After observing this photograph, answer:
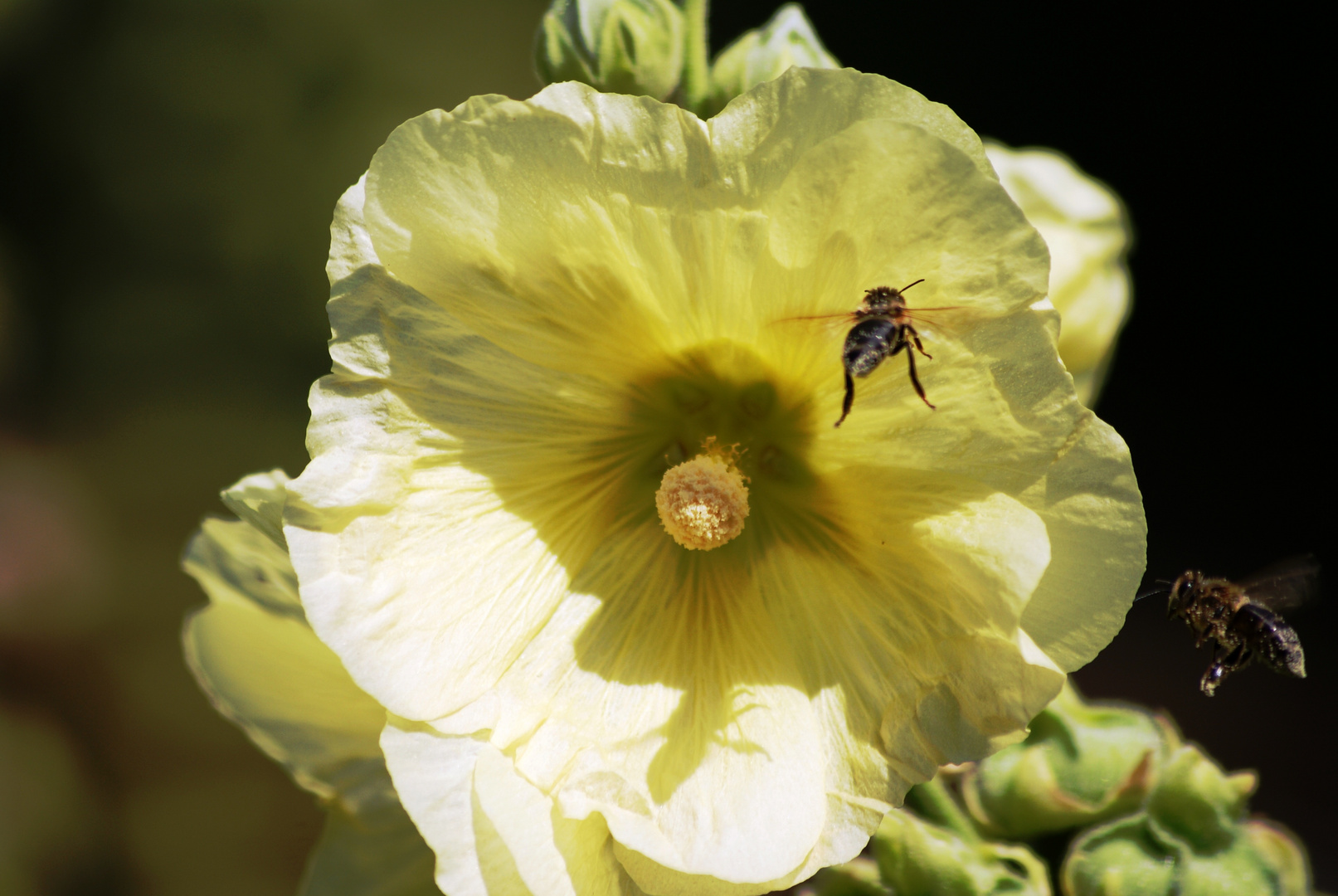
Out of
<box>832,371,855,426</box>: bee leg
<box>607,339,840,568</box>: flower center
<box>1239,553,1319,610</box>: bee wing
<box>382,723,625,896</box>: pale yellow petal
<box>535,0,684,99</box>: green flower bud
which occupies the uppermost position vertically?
<box>535,0,684,99</box>: green flower bud

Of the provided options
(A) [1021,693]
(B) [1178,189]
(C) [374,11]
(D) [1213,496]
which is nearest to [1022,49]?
(B) [1178,189]

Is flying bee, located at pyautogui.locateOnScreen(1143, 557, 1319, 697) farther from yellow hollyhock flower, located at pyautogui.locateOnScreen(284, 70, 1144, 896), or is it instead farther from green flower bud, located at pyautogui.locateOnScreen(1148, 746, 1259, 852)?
yellow hollyhock flower, located at pyautogui.locateOnScreen(284, 70, 1144, 896)

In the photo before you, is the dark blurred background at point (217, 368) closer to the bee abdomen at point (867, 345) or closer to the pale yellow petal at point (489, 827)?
the bee abdomen at point (867, 345)

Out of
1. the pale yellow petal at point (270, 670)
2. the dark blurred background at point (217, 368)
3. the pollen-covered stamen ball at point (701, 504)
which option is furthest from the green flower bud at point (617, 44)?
A: the dark blurred background at point (217, 368)

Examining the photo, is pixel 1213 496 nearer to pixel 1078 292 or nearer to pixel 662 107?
pixel 1078 292

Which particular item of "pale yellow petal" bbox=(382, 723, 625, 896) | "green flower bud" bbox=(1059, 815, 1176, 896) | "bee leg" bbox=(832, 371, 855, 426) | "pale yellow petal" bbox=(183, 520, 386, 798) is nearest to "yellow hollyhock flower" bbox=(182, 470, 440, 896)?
"pale yellow petal" bbox=(183, 520, 386, 798)

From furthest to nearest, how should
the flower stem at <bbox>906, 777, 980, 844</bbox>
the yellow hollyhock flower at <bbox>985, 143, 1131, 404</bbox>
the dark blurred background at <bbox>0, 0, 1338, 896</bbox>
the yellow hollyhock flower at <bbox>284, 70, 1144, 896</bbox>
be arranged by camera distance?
1. the dark blurred background at <bbox>0, 0, 1338, 896</bbox>
2. the yellow hollyhock flower at <bbox>985, 143, 1131, 404</bbox>
3. the flower stem at <bbox>906, 777, 980, 844</bbox>
4. the yellow hollyhock flower at <bbox>284, 70, 1144, 896</bbox>

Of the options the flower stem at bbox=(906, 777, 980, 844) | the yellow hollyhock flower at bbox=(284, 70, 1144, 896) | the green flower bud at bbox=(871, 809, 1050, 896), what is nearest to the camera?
the yellow hollyhock flower at bbox=(284, 70, 1144, 896)
